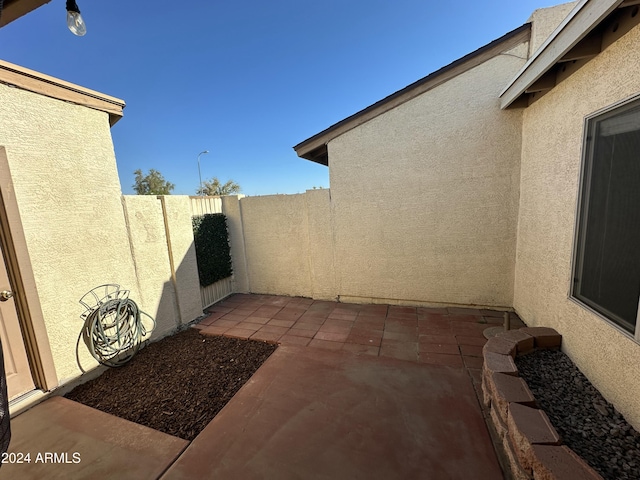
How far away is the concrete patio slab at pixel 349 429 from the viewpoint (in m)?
2.04

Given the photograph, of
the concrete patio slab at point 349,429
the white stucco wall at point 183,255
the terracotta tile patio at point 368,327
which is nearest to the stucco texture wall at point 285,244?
the terracotta tile patio at point 368,327

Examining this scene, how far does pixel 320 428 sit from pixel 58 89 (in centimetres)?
504

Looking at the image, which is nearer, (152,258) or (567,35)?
(567,35)

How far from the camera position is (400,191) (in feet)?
16.7

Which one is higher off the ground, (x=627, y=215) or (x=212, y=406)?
(x=627, y=215)

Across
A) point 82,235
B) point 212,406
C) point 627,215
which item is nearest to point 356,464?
point 212,406

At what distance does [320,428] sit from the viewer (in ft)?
8.04

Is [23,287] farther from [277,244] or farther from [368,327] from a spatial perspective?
[368,327]

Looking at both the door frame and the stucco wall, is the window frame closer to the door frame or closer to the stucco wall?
the stucco wall

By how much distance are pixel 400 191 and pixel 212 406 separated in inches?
184

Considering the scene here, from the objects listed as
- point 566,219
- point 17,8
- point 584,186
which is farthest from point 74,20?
point 566,219

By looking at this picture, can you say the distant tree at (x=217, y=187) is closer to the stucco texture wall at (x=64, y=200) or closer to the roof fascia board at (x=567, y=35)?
the stucco texture wall at (x=64, y=200)

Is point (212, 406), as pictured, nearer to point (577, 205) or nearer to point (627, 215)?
point (627, 215)

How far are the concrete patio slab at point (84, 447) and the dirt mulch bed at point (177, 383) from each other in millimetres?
145
